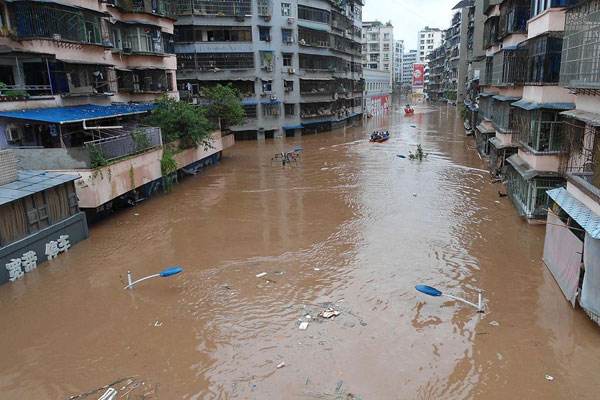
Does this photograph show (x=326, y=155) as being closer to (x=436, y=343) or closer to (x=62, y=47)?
(x=62, y=47)

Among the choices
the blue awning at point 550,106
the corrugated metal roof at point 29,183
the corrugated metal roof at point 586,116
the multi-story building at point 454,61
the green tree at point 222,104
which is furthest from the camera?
the multi-story building at point 454,61

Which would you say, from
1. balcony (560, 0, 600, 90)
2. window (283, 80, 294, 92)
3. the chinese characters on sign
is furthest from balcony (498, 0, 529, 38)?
window (283, 80, 294, 92)

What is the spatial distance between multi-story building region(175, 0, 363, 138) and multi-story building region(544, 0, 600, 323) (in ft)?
103

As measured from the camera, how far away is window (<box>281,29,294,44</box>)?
49016 millimetres

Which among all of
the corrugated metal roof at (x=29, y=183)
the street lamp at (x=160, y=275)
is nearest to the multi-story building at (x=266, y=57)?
the corrugated metal roof at (x=29, y=183)

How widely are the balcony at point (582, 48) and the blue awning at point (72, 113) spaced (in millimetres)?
18745

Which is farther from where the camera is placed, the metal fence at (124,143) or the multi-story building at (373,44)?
the multi-story building at (373,44)

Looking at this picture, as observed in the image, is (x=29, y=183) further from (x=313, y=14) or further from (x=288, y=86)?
(x=313, y=14)

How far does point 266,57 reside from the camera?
4809cm

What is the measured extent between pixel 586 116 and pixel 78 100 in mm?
22376

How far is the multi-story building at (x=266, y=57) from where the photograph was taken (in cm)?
4581

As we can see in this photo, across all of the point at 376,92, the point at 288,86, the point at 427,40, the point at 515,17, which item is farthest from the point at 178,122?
the point at 427,40

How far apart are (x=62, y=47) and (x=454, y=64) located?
8768 cm

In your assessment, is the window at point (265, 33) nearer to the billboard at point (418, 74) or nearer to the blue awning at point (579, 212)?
the blue awning at point (579, 212)
